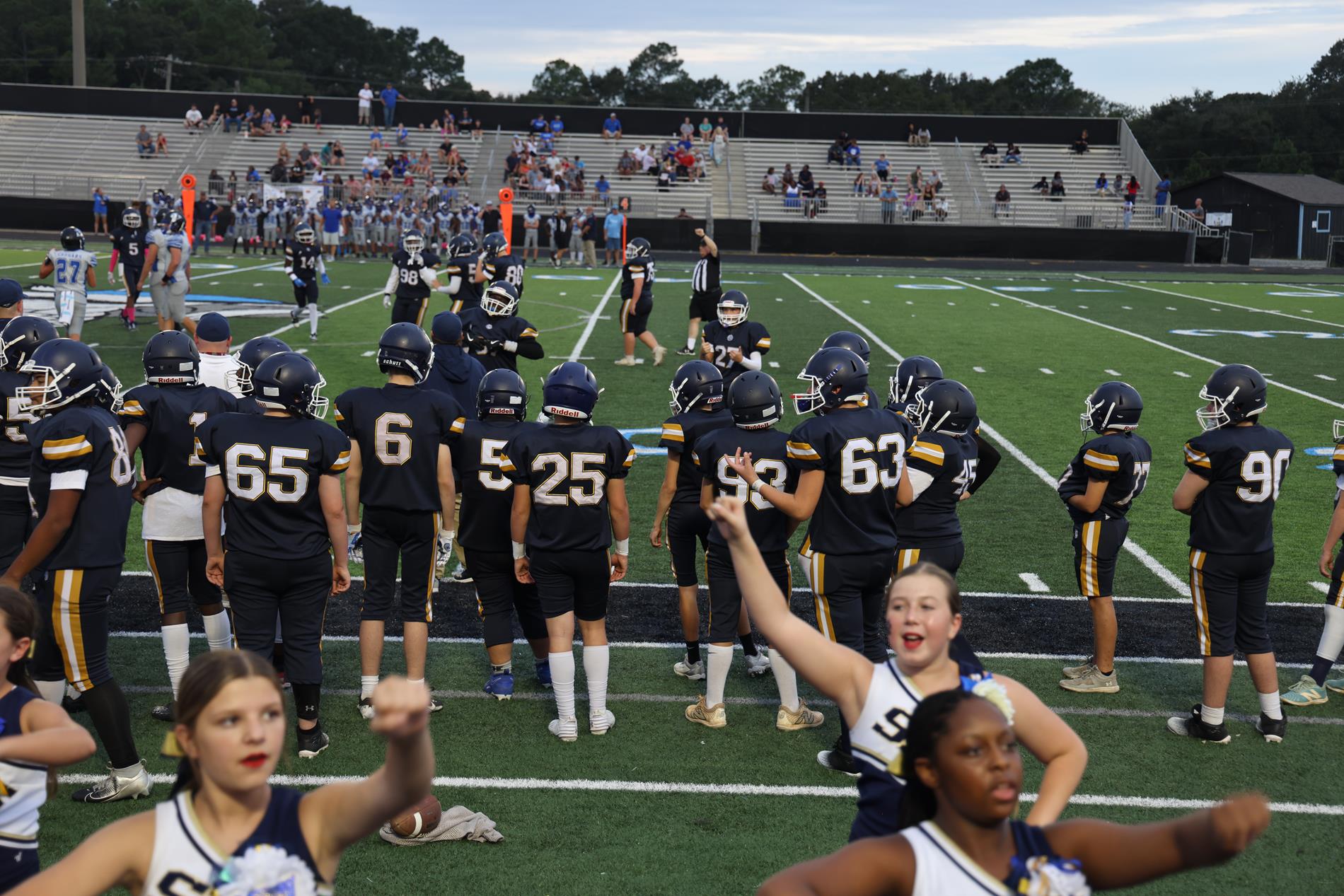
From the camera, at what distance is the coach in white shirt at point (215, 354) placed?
7.53 meters

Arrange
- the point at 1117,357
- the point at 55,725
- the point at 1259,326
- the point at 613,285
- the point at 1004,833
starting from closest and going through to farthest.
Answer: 1. the point at 1004,833
2. the point at 55,725
3. the point at 1117,357
4. the point at 1259,326
5. the point at 613,285

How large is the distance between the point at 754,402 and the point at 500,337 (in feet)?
14.5

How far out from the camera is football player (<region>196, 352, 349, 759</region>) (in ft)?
19.0

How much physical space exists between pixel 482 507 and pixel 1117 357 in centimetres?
1529

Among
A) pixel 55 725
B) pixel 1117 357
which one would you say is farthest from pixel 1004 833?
pixel 1117 357

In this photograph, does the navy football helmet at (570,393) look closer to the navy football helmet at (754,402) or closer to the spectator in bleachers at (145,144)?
the navy football helmet at (754,402)

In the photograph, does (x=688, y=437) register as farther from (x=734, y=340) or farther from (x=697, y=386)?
(x=734, y=340)

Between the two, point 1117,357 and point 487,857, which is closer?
point 487,857

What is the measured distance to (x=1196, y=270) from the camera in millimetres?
39656

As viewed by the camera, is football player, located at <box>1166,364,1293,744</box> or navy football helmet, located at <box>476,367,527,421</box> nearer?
football player, located at <box>1166,364,1293,744</box>

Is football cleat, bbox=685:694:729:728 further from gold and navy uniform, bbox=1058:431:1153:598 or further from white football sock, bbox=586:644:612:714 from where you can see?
gold and navy uniform, bbox=1058:431:1153:598

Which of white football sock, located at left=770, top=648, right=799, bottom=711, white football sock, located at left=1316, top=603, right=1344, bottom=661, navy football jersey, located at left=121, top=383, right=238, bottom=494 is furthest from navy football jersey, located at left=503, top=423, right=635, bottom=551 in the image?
white football sock, located at left=1316, top=603, right=1344, bottom=661

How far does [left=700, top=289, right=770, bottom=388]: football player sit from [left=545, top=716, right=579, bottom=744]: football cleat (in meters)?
5.46

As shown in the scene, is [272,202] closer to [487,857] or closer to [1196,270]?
[1196,270]
